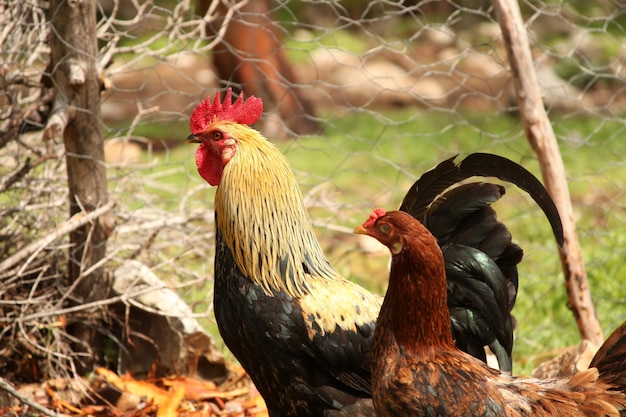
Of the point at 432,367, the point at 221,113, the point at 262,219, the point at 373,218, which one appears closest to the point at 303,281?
the point at 262,219

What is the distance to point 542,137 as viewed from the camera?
13.4 ft

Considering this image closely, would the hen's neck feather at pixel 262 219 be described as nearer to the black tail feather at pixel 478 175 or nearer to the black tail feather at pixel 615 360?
the black tail feather at pixel 478 175

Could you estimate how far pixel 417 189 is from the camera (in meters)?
3.09

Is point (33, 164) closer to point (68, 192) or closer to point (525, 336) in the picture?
point (68, 192)

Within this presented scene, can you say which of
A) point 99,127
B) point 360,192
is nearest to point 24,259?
point 99,127

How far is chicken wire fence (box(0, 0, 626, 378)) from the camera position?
157 inches

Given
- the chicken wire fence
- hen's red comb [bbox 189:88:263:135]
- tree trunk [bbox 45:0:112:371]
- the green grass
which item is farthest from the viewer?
the green grass

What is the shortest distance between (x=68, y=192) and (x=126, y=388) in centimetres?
109

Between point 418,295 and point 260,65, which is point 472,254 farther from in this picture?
point 260,65

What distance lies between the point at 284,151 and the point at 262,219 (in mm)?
2012

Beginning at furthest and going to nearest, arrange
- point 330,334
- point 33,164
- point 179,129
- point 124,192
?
point 179,129
point 124,192
point 33,164
point 330,334

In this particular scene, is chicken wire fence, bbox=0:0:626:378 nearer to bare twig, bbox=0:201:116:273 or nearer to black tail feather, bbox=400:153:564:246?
bare twig, bbox=0:201:116:273

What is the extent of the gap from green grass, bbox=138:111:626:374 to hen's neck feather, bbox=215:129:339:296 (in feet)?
3.88

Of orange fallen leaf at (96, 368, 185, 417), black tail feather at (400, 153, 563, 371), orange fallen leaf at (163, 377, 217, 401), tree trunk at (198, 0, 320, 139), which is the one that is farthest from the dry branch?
tree trunk at (198, 0, 320, 139)
